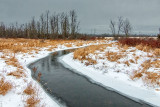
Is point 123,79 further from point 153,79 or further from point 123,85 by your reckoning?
point 153,79

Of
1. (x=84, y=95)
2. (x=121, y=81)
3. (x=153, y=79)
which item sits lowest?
(x=84, y=95)

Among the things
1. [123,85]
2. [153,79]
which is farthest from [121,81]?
[153,79]

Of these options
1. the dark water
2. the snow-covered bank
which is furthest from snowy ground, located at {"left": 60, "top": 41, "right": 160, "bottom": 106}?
the dark water

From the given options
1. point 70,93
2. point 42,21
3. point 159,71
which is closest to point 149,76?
point 159,71

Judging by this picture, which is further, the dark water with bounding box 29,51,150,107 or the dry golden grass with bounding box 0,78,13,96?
the dark water with bounding box 29,51,150,107

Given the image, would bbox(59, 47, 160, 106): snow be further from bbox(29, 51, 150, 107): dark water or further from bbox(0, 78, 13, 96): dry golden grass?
bbox(0, 78, 13, 96): dry golden grass

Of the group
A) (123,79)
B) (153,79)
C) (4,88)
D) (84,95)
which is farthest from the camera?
(123,79)

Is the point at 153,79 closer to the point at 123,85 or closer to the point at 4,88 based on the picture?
the point at 123,85

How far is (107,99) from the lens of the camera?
4973 mm

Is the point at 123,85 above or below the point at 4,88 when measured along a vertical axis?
below

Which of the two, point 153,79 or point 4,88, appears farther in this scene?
point 153,79

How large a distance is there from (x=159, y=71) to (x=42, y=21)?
49803 mm

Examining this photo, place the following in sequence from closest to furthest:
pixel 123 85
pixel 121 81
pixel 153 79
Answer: pixel 153 79 < pixel 123 85 < pixel 121 81

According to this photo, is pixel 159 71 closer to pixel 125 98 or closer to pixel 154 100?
pixel 154 100
